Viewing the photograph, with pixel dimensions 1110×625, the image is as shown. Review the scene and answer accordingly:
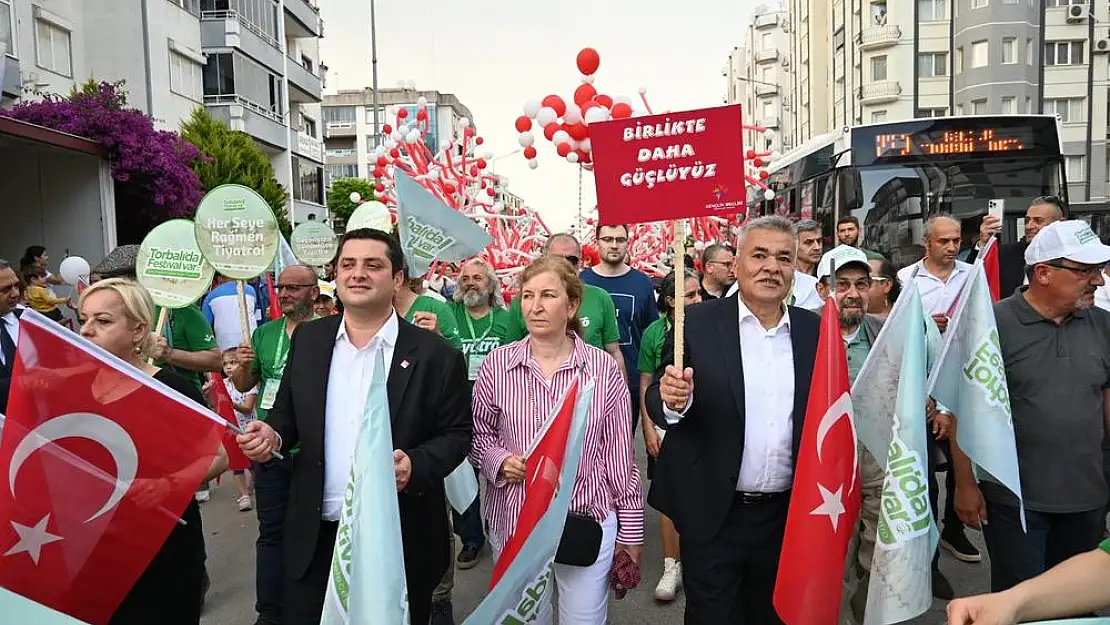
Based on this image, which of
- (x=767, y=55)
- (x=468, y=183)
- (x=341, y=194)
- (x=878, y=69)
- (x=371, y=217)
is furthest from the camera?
(x=767, y=55)

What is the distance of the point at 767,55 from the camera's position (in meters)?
72.2

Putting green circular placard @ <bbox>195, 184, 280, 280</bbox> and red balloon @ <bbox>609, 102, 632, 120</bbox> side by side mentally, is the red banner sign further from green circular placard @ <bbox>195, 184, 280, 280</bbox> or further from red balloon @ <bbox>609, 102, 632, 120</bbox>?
red balloon @ <bbox>609, 102, 632, 120</bbox>

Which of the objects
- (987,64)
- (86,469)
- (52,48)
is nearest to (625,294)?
(86,469)

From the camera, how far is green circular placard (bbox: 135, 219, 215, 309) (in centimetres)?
513

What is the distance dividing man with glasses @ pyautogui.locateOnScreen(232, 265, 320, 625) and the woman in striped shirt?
1039 millimetres

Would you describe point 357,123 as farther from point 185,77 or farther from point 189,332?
point 189,332

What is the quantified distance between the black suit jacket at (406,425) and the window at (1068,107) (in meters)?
44.8

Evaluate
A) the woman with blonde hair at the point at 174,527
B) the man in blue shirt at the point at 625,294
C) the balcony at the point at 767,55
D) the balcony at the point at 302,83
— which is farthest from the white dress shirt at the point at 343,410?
the balcony at the point at 767,55

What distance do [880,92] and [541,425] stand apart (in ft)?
151

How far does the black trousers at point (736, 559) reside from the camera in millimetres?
3152

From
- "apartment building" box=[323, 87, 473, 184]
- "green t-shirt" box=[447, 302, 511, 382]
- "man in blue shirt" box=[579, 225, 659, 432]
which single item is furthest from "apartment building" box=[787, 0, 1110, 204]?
"apartment building" box=[323, 87, 473, 184]

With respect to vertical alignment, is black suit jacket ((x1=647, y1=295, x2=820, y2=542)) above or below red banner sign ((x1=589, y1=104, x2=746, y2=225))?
below

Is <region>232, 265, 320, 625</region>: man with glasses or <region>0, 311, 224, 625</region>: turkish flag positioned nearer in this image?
<region>0, 311, 224, 625</region>: turkish flag

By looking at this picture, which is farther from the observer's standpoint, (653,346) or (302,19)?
(302,19)
